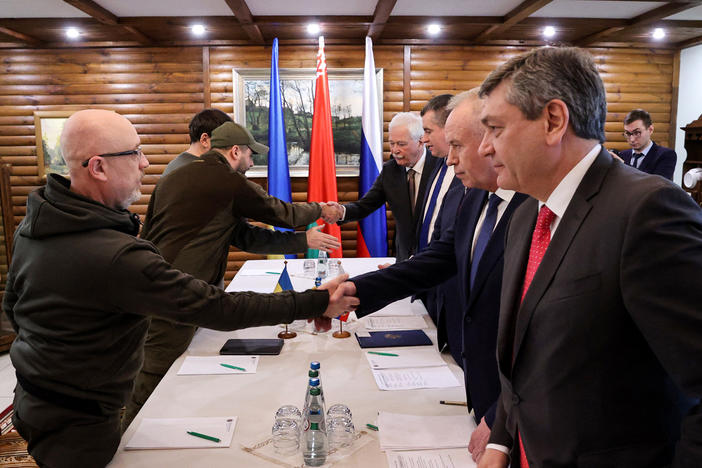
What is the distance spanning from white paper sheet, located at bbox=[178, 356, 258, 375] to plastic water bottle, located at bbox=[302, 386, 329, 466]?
1.96 ft

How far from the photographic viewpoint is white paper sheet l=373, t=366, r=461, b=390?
5.96 ft

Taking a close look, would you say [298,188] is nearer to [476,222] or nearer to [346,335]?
[346,335]

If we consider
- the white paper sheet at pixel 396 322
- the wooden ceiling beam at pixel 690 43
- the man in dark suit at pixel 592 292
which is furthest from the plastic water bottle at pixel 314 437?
the wooden ceiling beam at pixel 690 43

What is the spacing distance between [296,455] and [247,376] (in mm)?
574

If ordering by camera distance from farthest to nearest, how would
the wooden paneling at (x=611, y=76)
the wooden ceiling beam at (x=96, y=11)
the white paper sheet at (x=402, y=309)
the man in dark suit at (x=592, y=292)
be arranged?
the wooden paneling at (x=611, y=76) < the wooden ceiling beam at (x=96, y=11) < the white paper sheet at (x=402, y=309) < the man in dark suit at (x=592, y=292)

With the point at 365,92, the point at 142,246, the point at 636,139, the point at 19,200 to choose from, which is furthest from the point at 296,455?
the point at 19,200

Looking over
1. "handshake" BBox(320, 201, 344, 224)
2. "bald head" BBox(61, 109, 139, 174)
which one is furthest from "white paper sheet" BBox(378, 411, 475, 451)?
"handshake" BBox(320, 201, 344, 224)

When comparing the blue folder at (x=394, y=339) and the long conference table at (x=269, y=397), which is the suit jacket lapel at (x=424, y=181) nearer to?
the blue folder at (x=394, y=339)

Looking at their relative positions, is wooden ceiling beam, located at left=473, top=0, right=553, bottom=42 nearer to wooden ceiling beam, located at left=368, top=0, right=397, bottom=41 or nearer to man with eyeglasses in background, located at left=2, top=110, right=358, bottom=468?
wooden ceiling beam, located at left=368, top=0, right=397, bottom=41

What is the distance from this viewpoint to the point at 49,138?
6.03 metres

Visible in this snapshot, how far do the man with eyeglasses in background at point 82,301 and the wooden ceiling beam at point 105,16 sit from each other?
3.73 meters

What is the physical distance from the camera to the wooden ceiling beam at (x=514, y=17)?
4.71 meters

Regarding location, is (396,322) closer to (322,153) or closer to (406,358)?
(406,358)

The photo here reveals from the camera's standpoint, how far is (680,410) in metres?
0.98
